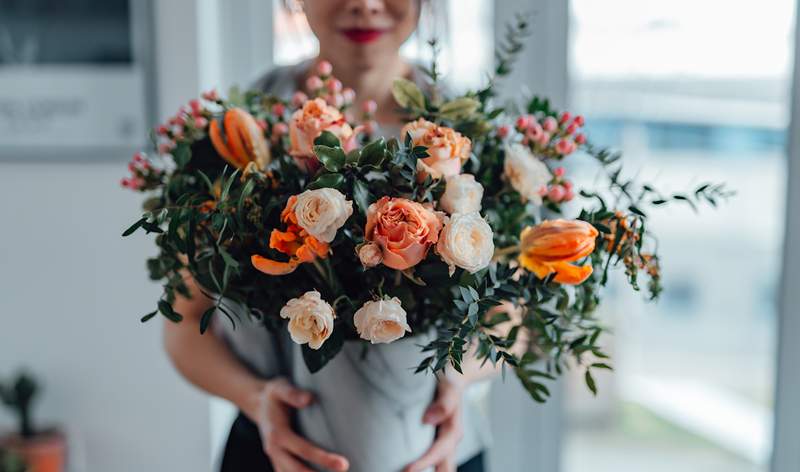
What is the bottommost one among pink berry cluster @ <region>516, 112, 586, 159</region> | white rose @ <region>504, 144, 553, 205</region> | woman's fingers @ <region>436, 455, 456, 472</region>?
woman's fingers @ <region>436, 455, 456, 472</region>

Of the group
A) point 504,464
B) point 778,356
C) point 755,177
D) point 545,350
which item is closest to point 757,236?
point 755,177

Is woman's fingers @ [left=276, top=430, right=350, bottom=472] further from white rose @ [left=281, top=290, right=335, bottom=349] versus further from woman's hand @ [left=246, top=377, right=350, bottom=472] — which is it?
white rose @ [left=281, top=290, right=335, bottom=349]

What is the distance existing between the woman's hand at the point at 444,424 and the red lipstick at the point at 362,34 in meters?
0.39

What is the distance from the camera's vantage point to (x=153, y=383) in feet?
4.99

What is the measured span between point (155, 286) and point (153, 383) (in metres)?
0.18

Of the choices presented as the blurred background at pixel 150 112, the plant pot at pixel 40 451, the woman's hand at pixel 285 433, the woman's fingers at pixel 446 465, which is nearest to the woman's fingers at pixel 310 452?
the woman's hand at pixel 285 433

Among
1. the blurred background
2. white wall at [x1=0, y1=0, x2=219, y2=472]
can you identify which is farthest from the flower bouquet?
white wall at [x1=0, y1=0, x2=219, y2=472]

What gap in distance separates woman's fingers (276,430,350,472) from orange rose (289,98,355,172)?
0.96 ft

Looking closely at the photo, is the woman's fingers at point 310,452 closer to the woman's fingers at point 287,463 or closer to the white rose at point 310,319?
the woman's fingers at point 287,463

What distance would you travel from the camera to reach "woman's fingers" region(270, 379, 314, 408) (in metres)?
0.87

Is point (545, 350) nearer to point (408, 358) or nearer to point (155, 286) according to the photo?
point (408, 358)

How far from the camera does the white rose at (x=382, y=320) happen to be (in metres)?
0.68

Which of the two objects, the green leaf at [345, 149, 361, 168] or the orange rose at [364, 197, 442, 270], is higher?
the green leaf at [345, 149, 361, 168]

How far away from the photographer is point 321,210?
2.18ft
